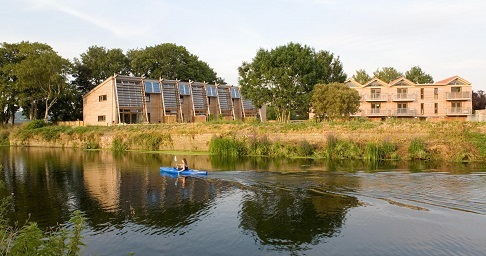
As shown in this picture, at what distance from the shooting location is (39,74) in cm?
6275

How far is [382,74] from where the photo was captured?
327 ft

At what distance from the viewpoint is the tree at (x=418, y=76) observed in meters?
97.8

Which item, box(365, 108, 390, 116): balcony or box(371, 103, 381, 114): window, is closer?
box(365, 108, 390, 116): balcony

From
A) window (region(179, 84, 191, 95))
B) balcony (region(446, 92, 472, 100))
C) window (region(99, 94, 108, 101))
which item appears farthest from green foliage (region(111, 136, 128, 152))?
balcony (region(446, 92, 472, 100))

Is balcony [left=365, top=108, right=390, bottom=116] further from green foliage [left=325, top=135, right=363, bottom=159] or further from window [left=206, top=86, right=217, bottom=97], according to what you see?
green foliage [left=325, top=135, right=363, bottom=159]

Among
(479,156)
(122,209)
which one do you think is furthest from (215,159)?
(479,156)

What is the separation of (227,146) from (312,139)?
9.14 m

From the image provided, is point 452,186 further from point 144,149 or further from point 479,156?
point 144,149

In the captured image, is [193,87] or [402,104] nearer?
[402,104]

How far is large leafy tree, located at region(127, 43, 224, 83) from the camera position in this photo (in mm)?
83250

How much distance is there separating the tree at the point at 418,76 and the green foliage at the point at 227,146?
71019mm

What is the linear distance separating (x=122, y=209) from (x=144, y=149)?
31076mm

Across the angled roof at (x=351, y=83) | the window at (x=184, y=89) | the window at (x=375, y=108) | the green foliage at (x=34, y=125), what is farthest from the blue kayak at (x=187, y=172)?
the angled roof at (x=351, y=83)

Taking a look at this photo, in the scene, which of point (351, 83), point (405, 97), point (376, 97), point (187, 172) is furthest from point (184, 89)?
point (187, 172)
